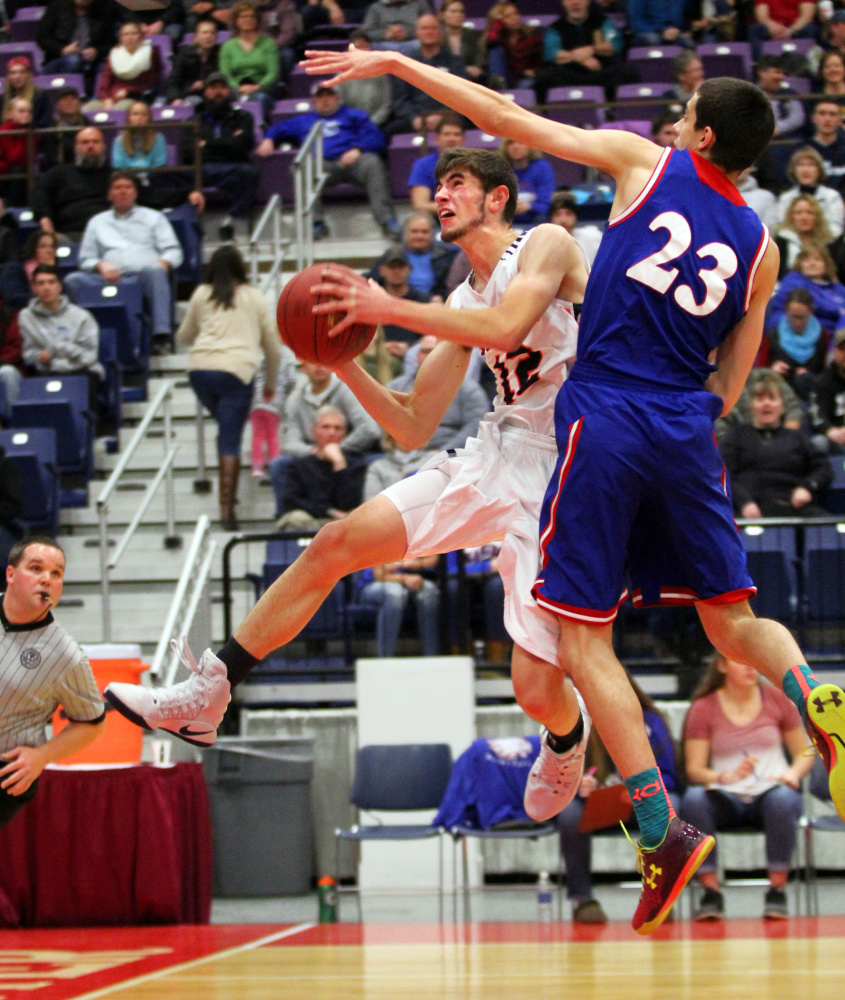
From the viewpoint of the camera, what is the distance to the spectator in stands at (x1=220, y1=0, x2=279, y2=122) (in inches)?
493

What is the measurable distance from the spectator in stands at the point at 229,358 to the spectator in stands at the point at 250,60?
12.6ft

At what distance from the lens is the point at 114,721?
7.37 m

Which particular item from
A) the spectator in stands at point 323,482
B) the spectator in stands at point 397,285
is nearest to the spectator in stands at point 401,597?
the spectator in stands at point 323,482

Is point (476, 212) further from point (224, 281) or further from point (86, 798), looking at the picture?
point (224, 281)

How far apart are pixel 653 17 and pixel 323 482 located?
660 centimetres

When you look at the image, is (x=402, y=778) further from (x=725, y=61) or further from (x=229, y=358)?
(x=725, y=61)

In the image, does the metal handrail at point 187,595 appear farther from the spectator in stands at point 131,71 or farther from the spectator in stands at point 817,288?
the spectator in stands at point 131,71

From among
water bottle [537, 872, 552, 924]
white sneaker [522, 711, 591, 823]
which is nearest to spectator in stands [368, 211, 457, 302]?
water bottle [537, 872, 552, 924]

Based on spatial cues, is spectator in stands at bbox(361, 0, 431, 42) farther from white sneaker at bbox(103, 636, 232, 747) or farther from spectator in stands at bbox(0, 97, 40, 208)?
white sneaker at bbox(103, 636, 232, 747)

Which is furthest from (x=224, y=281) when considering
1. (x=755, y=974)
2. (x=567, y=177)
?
(x=755, y=974)

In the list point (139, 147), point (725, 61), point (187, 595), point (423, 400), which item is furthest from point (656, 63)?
point (423, 400)

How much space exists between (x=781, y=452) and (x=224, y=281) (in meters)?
3.60

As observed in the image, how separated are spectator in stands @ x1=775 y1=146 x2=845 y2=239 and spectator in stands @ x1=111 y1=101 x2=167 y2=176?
479 centimetres

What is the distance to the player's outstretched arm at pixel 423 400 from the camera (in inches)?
173
